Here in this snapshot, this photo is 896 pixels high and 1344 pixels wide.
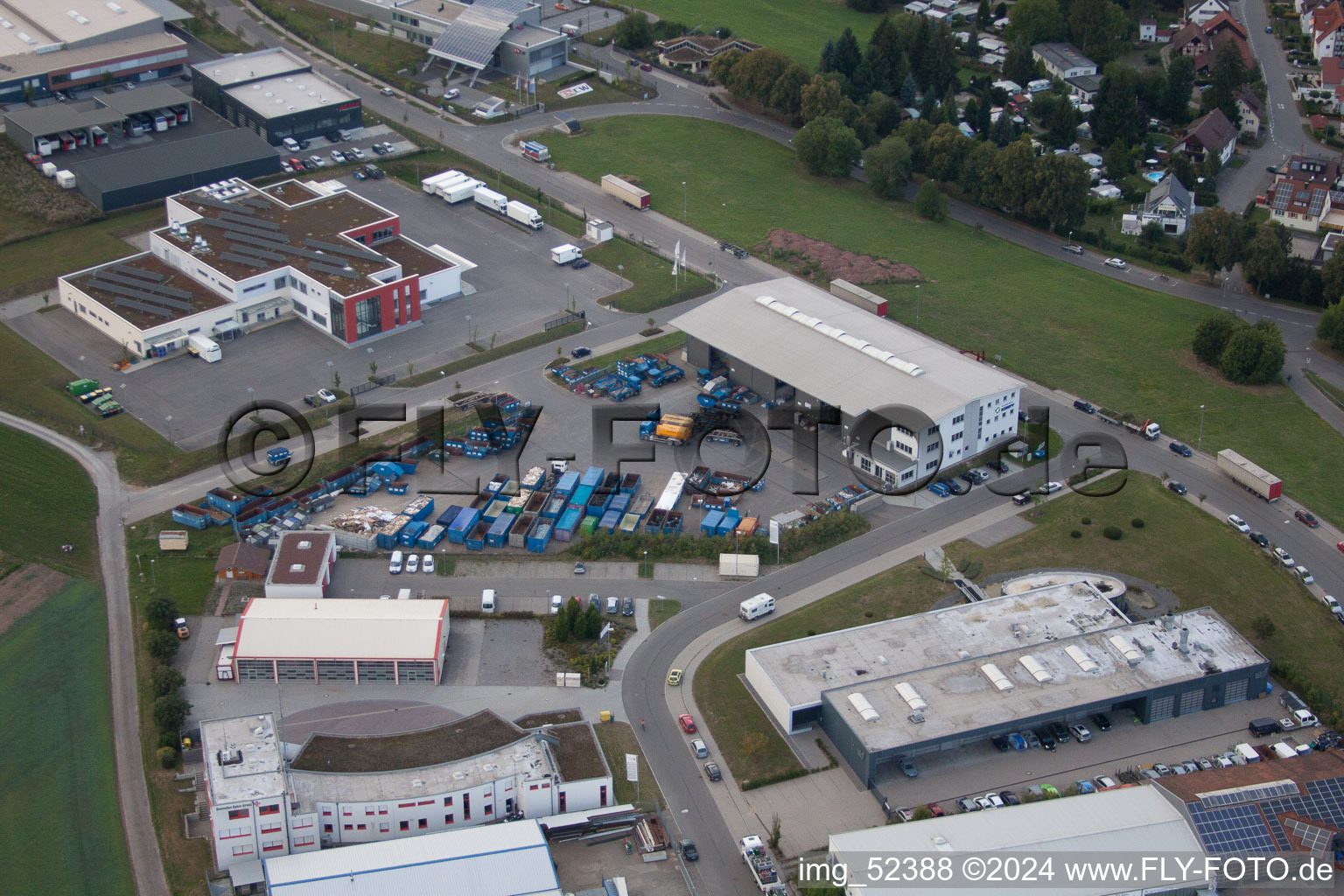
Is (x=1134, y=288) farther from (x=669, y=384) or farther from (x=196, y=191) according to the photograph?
(x=196, y=191)

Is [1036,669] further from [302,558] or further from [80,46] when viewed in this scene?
[80,46]

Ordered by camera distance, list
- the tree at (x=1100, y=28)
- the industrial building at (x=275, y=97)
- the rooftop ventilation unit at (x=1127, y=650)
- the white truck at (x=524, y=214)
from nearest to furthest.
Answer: the rooftop ventilation unit at (x=1127, y=650), the white truck at (x=524, y=214), the industrial building at (x=275, y=97), the tree at (x=1100, y=28)

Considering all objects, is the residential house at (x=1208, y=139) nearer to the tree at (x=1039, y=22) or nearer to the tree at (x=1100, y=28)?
the tree at (x=1100, y=28)

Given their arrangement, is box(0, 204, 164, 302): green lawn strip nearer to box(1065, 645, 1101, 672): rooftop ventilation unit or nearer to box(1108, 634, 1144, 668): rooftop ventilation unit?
box(1065, 645, 1101, 672): rooftop ventilation unit

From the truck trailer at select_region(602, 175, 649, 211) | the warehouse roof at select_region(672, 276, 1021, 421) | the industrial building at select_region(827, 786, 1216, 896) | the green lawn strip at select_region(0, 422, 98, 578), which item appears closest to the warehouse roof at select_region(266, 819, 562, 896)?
the industrial building at select_region(827, 786, 1216, 896)

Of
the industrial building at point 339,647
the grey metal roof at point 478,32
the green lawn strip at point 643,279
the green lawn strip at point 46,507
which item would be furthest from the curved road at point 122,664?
the grey metal roof at point 478,32
